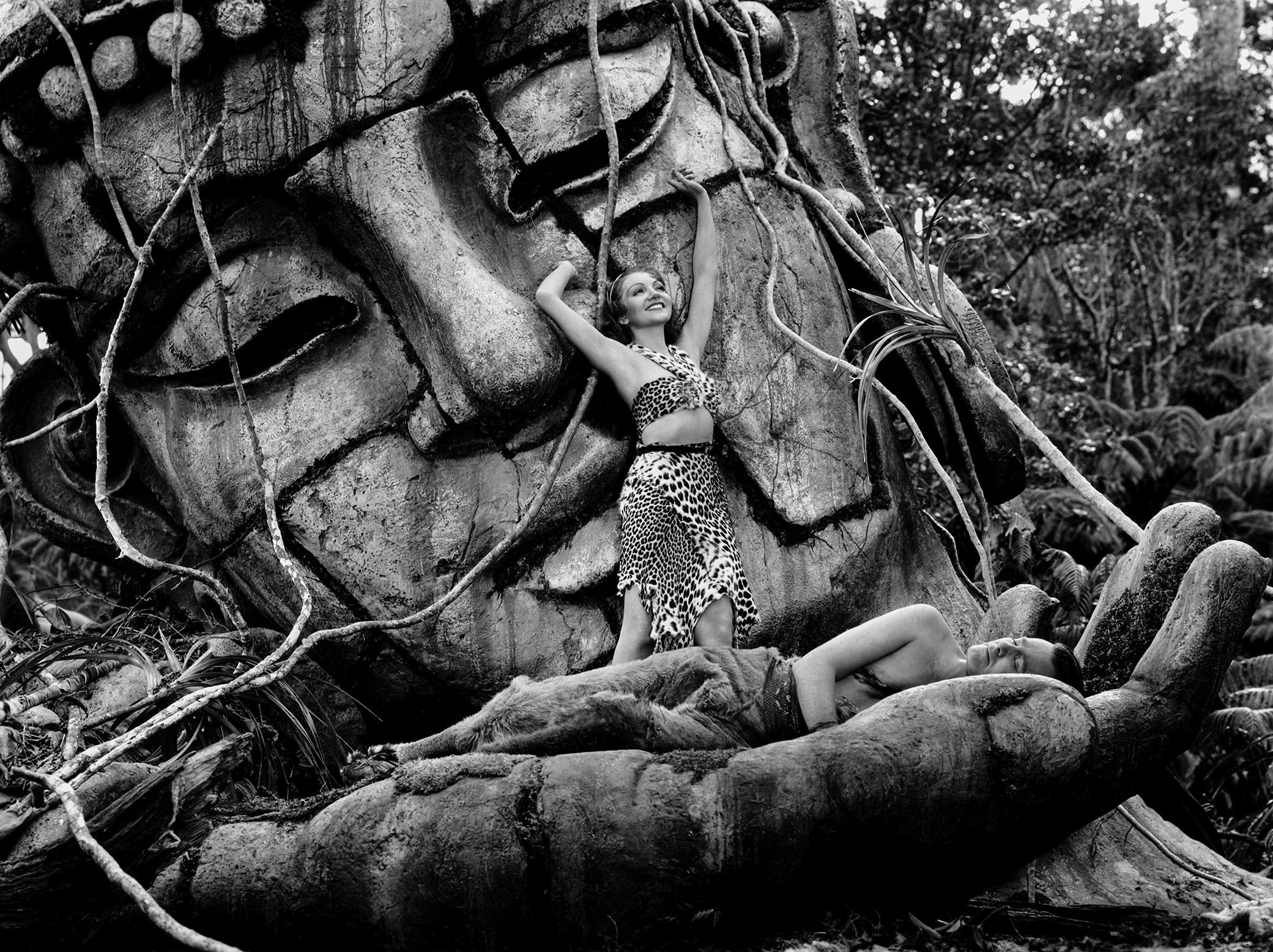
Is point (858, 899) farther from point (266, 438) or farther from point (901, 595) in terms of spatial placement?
point (266, 438)

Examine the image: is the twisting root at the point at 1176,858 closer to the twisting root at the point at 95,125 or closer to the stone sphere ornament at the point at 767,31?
the stone sphere ornament at the point at 767,31

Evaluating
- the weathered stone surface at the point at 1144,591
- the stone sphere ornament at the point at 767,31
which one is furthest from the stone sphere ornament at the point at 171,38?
the weathered stone surface at the point at 1144,591

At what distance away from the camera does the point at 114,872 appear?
10.2 feet

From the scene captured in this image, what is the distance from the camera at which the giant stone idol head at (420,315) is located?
195 inches

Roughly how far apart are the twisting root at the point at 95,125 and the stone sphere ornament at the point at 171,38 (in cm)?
28

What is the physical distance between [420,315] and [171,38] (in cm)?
141

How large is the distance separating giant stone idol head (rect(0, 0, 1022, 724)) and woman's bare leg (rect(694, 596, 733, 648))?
0.39 meters

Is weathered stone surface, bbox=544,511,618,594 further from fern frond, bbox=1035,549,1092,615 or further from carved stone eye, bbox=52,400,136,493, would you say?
fern frond, bbox=1035,549,1092,615

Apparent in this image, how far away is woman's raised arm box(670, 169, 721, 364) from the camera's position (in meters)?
5.19

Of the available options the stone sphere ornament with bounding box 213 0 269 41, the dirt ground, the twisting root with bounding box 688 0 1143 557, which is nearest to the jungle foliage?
the twisting root with bounding box 688 0 1143 557

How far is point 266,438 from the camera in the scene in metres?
5.12

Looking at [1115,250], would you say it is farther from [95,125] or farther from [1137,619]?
[95,125]

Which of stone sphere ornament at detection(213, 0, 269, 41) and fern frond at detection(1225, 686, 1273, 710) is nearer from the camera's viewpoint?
stone sphere ornament at detection(213, 0, 269, 41)

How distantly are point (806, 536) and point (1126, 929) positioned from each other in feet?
6.56
